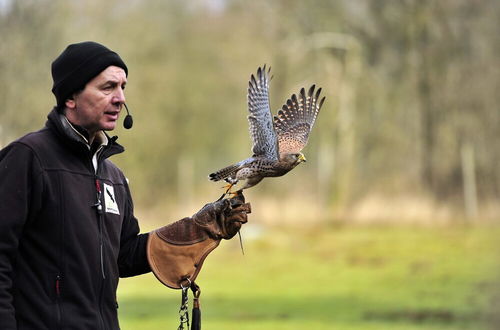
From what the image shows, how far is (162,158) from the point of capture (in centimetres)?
3134

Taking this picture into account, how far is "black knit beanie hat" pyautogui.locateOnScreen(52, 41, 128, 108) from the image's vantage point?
3.24m

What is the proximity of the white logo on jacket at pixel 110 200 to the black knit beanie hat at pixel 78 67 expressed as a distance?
35 centimetres

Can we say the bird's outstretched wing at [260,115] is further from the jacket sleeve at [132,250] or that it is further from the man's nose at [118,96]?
the man's nose at [118,96]

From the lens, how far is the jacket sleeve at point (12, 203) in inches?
118

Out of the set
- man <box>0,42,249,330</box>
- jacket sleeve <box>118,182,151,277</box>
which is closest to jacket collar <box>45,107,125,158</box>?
man <box>0,42,249,330</box>

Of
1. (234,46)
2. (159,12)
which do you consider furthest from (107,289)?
(159,12)

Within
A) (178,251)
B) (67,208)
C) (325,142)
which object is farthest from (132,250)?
(325,142)

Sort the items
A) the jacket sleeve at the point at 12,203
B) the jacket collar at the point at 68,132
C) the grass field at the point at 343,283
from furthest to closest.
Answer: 1. the grass field at the point at 343,283
2. the jacket collar at the point at 68,132
3. the jacket sleeve at the point at 12,203

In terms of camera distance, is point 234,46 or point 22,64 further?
point 234,46

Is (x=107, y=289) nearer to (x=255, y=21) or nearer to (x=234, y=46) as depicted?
(x=255, y=21)

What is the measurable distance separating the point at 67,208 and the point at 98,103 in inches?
14.7

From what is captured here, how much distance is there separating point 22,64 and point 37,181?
15.7 meters

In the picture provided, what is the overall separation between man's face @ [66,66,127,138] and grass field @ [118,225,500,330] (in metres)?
8.64

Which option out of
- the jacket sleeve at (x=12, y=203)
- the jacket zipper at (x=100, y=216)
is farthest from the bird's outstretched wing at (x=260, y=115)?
the jacket sleeve at (x=12, y=203)
